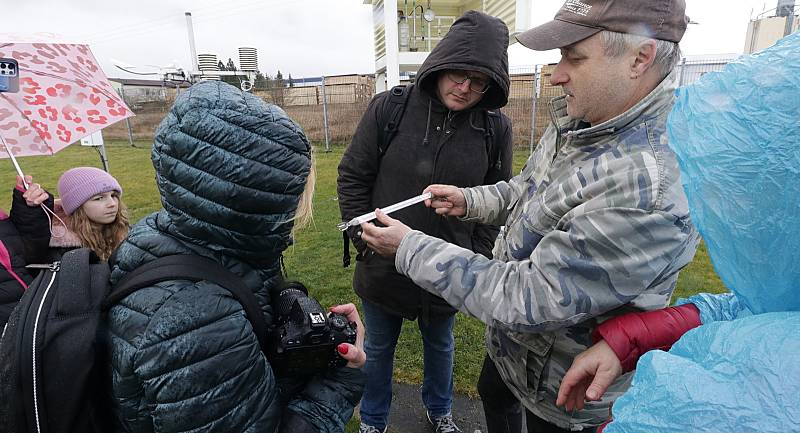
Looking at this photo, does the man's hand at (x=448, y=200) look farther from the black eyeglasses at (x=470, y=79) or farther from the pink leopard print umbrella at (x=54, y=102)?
the pink leopard print umbrella at (x=54, y=102)

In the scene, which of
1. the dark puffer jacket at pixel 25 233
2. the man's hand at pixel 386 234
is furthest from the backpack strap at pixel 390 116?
the dark puffer jacket at pixel 25 233

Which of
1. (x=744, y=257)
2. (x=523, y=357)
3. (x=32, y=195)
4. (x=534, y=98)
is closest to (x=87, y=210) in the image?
(x=32, y=195)

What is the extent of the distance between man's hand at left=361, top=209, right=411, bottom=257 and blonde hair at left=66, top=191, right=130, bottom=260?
2.24 meters

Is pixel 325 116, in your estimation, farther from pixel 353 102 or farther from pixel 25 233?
pixel 25 233

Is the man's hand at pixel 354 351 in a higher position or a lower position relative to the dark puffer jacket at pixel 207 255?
lower

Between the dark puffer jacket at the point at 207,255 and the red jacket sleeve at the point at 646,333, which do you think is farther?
the red jacket sleeve at the point at 646,333

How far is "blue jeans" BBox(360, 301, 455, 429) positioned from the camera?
2553mm

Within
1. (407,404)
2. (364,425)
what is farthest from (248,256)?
(407,404)

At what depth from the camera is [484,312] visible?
51.3 inches

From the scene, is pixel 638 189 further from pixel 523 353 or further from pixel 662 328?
pixel 523 353

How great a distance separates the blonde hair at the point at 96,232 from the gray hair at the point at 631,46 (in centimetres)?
306

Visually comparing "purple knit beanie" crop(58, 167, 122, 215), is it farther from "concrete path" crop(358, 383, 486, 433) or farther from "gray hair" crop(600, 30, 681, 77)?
"gray hair" crop(600, 30, 681, 77)

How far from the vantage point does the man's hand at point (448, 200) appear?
6.75ft

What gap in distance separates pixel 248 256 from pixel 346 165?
1246mm
